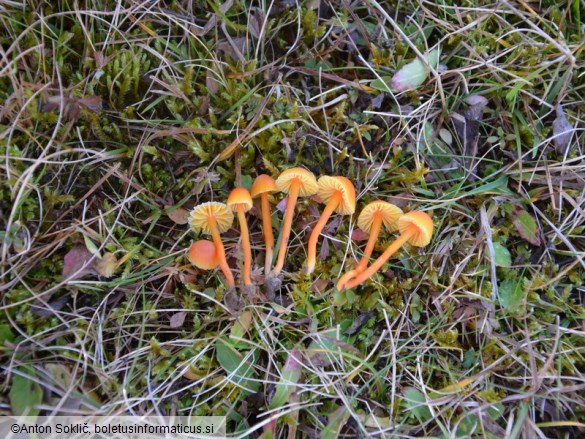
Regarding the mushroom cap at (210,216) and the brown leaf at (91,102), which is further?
the brown leaf at (91,102)

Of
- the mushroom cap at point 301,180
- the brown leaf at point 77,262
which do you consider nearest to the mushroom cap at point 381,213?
the mushroom cap at point 301,180

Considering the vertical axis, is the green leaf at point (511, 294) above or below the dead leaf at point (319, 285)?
below

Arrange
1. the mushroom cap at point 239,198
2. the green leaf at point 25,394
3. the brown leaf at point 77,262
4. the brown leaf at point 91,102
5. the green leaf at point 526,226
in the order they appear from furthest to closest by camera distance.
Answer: the green leaf at point 526,226
the brown leaf at point 91,102
the brown leaf at point 77,262
the mushroom cap at point 239,198
the green leaf at point 25,394

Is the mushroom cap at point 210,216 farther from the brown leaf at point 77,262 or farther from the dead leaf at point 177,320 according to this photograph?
the brown leaf at point 77,262

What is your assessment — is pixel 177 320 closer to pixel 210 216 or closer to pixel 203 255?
pixel 203 255

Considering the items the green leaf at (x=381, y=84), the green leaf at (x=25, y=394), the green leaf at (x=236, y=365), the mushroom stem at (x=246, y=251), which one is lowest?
the green leaf at (x=236, y=365)

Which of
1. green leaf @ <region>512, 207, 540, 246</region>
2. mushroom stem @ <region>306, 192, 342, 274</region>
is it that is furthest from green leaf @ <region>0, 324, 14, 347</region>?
green leaf @ <region>512, 207, 540, 246</region>

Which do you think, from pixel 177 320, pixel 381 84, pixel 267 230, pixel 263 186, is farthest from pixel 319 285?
pixel 381 84

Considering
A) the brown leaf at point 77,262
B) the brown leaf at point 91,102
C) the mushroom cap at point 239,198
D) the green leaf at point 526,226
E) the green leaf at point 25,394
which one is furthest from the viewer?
the green leaf at point 526,226

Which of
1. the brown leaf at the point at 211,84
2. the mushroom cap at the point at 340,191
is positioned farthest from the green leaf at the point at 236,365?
the brown leaf at the point at 211,84
